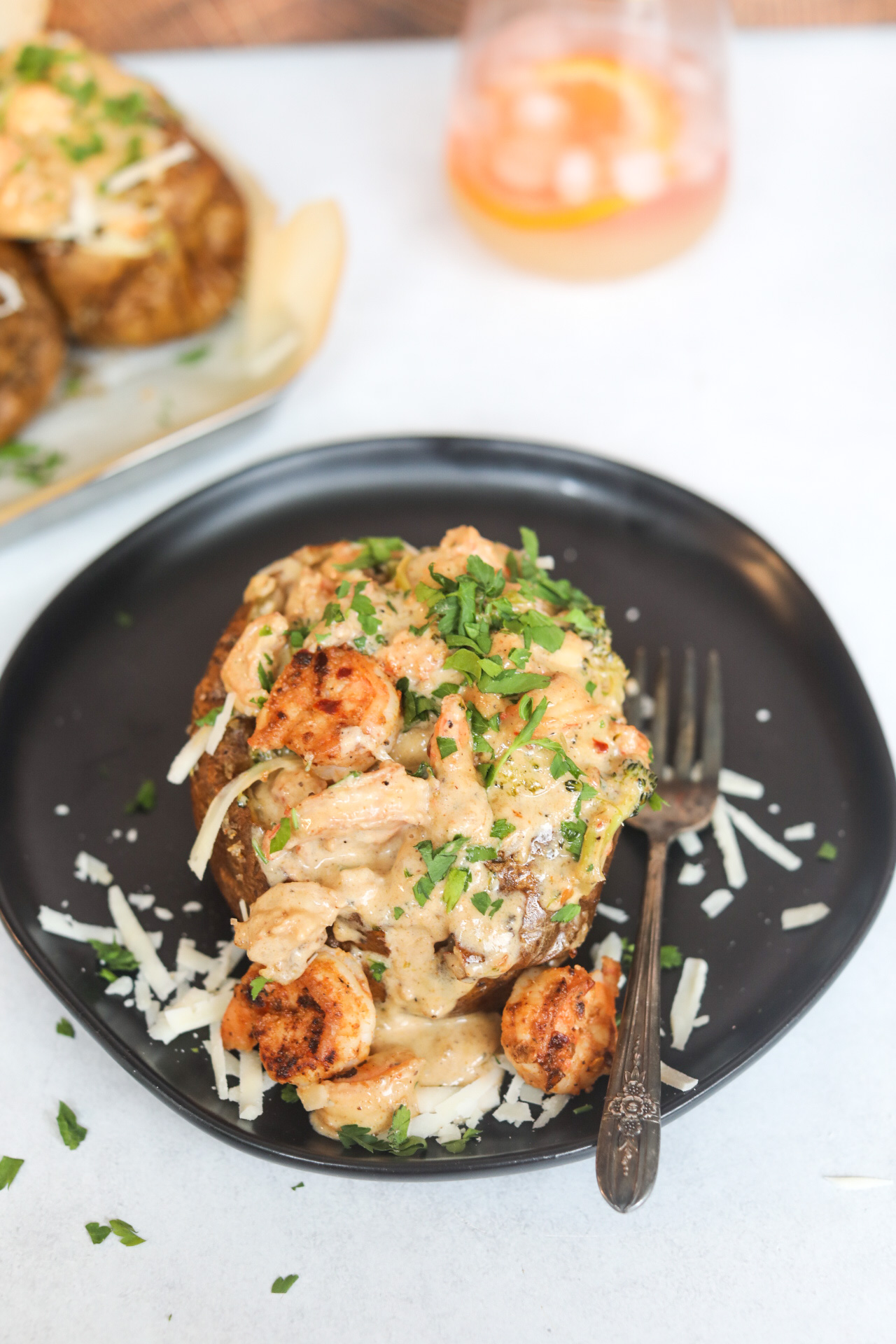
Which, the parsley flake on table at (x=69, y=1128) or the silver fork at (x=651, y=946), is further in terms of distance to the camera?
the parsley flake on table at (x=69, y=1128)

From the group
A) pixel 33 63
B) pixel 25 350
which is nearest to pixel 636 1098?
pixel 25 350

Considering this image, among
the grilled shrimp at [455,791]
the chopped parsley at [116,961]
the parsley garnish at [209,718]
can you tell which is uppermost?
the parsley garnish at [209,718]

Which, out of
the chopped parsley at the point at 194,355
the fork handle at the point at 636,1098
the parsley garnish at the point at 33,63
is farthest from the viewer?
the chopped parsley at the point at 194,355

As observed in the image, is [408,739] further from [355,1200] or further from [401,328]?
[401,328]

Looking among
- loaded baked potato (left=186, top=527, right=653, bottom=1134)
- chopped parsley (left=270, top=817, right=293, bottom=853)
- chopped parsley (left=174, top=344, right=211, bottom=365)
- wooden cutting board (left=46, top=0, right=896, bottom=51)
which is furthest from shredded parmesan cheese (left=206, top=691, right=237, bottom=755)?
wooden cutting board (left=46, top=0, right=896, bottom=51)

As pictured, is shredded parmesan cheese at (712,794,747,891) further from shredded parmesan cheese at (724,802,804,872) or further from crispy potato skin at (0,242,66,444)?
crispy potato skin at (0,242,66,444)

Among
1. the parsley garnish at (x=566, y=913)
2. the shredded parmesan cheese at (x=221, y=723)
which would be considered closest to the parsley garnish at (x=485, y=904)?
the parsley garnish at (x=566, y=913)

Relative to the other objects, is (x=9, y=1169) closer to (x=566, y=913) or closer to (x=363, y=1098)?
(x=363, y=1098)

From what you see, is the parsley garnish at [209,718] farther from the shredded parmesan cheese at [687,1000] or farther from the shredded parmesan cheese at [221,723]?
the shredded parmesan cheese at [687,1000]
